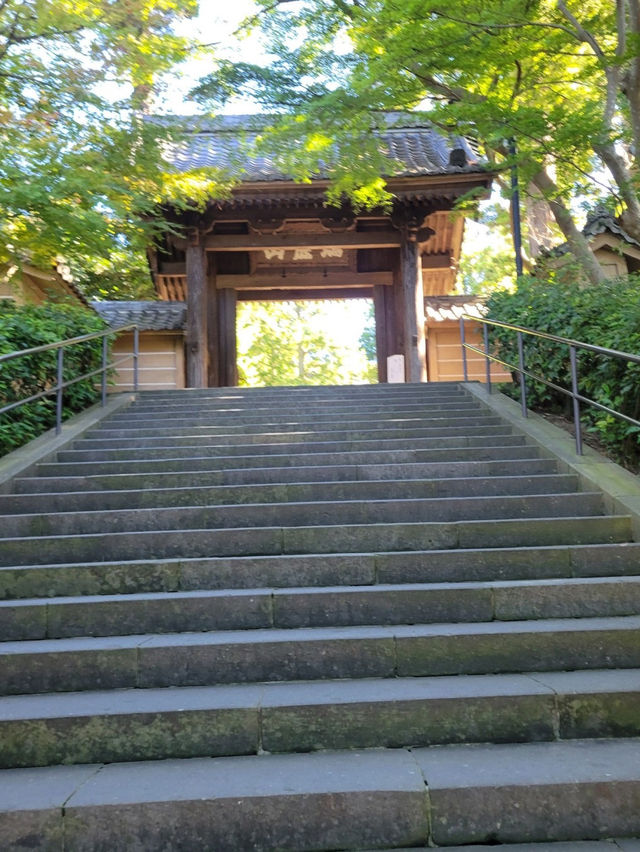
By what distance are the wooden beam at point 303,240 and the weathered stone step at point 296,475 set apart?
24.3 ft

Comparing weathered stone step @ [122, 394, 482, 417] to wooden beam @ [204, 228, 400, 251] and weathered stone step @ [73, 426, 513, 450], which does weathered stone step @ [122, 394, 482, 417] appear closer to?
weathered stone step @ [73, 426, 513, 450]

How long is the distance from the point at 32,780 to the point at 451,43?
21.0 ft

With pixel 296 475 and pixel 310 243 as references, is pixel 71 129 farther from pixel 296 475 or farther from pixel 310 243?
pixel 310 243

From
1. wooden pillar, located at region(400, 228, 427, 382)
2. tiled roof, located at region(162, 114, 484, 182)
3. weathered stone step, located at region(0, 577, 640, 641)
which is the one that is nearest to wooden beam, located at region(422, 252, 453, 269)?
tiled roof, located at region(162, 114, 484, 182)

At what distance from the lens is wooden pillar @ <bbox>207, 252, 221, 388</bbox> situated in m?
12.7

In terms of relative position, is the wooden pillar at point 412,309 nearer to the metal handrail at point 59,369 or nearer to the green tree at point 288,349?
the metal handrail at point 59,369

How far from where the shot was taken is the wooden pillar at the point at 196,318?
10.8 metres

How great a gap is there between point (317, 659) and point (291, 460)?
2.60 m

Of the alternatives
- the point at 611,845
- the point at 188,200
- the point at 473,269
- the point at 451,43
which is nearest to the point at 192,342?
the point at 188,200

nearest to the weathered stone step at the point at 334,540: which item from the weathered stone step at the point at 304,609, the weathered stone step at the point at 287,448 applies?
the weathered stone step at the point at 304,609

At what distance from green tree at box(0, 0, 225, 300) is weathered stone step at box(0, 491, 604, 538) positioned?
3.15 metres

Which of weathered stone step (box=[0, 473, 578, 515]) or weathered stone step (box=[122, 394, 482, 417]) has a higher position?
weathered stone step (box=[122, 394, 482, 417])

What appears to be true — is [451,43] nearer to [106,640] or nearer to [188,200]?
[188,200]

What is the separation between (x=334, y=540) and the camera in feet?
13.0
